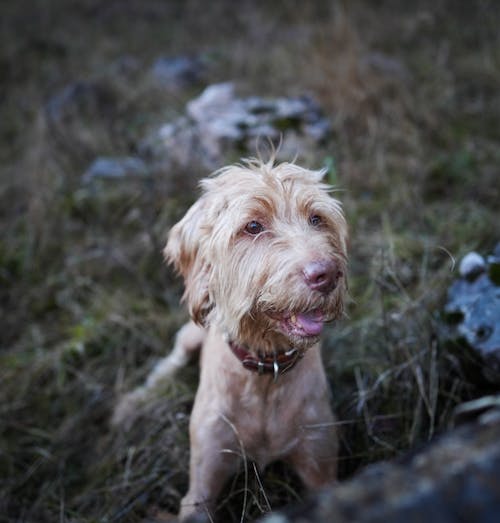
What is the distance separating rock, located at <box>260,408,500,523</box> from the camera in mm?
685

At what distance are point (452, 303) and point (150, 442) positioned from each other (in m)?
1.93

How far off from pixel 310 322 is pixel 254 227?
0.48 metres

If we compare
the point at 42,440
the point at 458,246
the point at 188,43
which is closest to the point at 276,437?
the point at 42,440

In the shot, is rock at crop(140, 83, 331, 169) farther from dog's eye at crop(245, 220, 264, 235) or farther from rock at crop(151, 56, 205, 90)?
dog's eye at crop(245, 220, 264, 235)

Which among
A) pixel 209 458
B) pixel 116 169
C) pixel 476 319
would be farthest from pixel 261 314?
pixel 116 169

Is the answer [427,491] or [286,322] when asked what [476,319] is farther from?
[427,491]

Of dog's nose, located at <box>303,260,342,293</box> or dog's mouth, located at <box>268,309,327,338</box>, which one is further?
dog's mouth, located at <box>268,309,327,338</box>

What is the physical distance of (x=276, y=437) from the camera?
2.27 metres

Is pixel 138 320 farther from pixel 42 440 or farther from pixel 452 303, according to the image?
pixel 452 303

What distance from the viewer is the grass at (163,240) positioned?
8.84ft

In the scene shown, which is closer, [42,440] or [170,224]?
[42,440]

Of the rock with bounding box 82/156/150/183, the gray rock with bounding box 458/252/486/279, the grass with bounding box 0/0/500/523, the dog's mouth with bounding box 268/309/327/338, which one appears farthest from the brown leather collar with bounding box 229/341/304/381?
the rock with bounding box 82/156/150/183

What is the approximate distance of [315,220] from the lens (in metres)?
2.21

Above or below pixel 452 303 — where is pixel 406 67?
above
